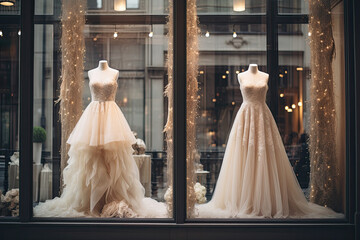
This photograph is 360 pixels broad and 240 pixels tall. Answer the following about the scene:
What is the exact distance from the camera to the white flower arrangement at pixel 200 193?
163 inches

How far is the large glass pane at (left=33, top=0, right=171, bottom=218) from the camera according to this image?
419 centimetres

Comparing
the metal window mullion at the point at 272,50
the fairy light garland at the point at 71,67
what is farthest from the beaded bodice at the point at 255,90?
the fairy light garland at the point at 71,67

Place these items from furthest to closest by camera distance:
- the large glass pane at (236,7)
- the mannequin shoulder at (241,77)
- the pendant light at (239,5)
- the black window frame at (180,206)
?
1. the pendant light at (239,5)
2. the large glass pane at (236,7)
3. the mannequin shoulder at (241,77)
4. the black window frame at (180,206)

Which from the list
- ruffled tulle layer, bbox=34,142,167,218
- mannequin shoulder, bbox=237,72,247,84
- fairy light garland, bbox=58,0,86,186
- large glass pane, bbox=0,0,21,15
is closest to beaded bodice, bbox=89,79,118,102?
fairy light garland, bbox=58,0,86,186

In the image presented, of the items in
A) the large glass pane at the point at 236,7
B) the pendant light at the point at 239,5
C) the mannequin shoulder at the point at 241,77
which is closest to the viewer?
the mannequin shoulder at the point at 241,77

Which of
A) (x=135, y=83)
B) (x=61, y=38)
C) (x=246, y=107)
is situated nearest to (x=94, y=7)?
(x=61, y=38)

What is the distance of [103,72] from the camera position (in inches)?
175

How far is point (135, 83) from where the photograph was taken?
499 cm

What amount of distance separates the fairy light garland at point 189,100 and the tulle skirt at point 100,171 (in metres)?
0.36

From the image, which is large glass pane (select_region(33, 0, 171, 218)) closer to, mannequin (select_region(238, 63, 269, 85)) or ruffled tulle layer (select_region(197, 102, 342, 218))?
ruffled tulle layer (select_region(197, 102, 342, 218))

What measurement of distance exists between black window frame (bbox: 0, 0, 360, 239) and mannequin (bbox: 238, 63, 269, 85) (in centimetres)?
89

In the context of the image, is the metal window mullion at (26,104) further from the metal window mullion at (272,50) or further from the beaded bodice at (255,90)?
the metal window mullion at (272,50)

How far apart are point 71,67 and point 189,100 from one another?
61.0 inches

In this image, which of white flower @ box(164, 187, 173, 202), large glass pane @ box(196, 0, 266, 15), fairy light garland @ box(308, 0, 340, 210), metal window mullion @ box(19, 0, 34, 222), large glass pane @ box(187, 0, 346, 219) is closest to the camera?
metal window mullion @ box(19, 0, 34, 222)
